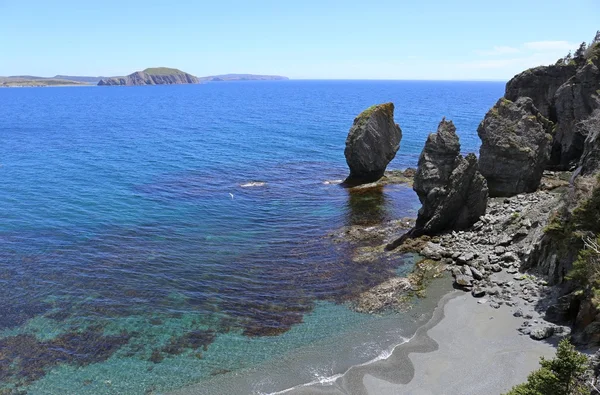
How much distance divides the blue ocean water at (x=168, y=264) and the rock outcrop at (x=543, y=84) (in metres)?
19.6

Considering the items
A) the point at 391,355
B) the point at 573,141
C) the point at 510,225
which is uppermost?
the point at 573,141

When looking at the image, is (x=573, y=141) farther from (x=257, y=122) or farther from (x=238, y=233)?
(x=257, y=122)

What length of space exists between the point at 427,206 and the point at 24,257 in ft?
122

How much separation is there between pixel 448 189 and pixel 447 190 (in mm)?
145

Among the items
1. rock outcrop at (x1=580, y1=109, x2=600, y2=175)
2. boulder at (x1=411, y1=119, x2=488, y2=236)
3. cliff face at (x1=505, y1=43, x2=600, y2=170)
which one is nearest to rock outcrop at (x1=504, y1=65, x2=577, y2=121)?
cliff face at (x1=505, y1=43, x2=600, y2=170)

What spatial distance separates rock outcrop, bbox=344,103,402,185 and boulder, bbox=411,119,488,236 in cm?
1778

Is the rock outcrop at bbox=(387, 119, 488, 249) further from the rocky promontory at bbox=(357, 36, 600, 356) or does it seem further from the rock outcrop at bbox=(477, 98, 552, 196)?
the rock outcrop at bbox=(477, 98, 552, 196)

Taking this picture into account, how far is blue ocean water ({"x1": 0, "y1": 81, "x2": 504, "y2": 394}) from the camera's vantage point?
1043 inches

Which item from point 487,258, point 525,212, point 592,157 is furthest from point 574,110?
point 487,258

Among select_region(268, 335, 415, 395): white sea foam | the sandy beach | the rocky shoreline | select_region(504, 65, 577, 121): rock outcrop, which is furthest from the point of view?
select_region(504, 65, 577, 121): rock outcrop

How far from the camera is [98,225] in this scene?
46906 mm

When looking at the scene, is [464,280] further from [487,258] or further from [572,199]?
[572,199]

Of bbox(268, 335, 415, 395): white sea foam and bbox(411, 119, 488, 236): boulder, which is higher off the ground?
bbox(411, 119, 488, 236): boulder

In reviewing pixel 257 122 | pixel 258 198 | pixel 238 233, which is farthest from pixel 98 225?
pixel 257 122
